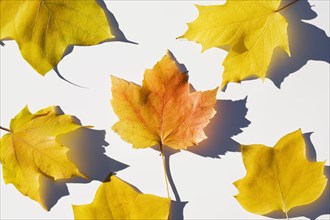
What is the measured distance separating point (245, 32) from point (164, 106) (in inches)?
7.2

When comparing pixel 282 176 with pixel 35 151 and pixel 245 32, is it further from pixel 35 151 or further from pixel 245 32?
pixel 35 151

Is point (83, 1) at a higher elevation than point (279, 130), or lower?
higher

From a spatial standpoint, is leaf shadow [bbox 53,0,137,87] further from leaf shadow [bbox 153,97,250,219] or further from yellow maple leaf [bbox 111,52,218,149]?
leaf shadow [bbox 153,97,250,219]

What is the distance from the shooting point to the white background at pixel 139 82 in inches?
34.5

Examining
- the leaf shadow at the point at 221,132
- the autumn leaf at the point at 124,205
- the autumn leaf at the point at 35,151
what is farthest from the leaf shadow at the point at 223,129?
the autumn leaf at the point at 35,151

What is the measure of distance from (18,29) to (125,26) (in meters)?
0.19

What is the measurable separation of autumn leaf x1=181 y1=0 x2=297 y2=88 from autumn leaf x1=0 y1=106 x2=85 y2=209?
0.93ft

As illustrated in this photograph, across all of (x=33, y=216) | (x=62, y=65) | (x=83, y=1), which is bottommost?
(x=33, y=216)

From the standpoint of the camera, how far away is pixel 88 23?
0.85 m

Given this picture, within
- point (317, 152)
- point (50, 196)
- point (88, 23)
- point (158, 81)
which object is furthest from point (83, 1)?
point (317, 152)

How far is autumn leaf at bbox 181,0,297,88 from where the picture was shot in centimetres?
83

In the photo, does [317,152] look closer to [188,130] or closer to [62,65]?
[188,130]

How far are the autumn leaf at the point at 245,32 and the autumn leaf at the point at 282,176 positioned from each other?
130 millimetres

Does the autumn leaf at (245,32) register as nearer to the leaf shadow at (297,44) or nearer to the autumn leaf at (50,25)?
the leaf shadow at (297,44)
